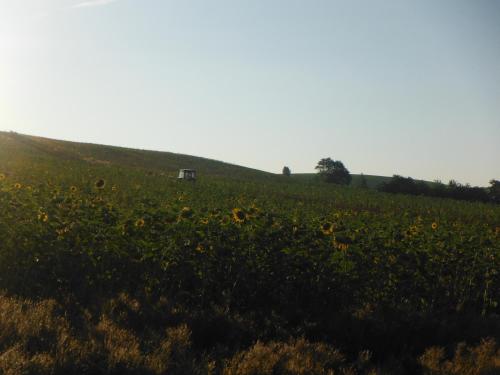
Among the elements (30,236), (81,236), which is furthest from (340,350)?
(30,236)

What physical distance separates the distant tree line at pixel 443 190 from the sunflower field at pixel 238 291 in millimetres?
44194

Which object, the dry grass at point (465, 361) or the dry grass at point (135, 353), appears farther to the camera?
the dry grass at point (465, 361)

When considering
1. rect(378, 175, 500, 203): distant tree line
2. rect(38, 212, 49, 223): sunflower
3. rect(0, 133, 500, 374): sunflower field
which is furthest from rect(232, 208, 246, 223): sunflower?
rect(378, 175, 500, 203): distant tree line

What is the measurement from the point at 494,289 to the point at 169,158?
222 ft

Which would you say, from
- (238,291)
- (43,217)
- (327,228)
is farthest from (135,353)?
(327,228)

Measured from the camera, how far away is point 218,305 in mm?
6027

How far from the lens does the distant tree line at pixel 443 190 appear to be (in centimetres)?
5044

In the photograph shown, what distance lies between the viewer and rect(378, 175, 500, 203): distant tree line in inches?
1986

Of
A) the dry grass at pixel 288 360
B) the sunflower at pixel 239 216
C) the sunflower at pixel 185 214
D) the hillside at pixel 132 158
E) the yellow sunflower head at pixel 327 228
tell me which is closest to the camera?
the dry grass at pixel 288 360

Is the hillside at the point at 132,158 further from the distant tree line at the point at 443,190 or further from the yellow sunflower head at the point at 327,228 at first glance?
the yellow sunflower head at the point at 327,228

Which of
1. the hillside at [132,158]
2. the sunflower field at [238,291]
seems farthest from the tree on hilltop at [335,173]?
the sunflower field at [238,291]

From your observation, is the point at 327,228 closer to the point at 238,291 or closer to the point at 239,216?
the point at 239,216

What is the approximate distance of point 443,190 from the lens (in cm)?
5062

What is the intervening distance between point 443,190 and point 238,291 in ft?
158
